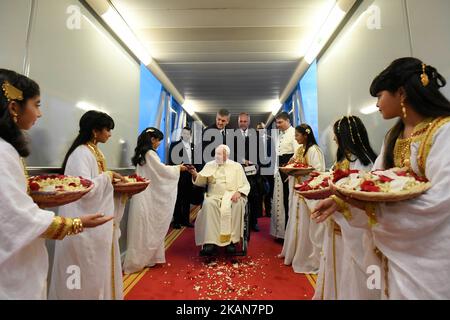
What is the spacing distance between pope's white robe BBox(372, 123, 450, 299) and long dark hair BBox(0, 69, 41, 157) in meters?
1.35

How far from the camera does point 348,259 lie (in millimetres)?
1363

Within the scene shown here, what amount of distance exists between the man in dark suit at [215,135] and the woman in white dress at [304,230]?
119 centimetres

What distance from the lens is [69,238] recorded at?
55.6 inches

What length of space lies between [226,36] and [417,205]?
285cm

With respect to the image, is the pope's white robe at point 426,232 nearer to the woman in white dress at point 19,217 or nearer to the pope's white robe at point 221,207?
the woman in white dress at point 19,217

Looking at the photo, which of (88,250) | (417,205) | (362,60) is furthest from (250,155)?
(417,205)

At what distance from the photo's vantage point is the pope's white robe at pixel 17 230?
791 mm

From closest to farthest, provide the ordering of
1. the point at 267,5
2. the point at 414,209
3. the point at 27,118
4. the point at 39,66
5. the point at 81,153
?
1. the point at 414,209
2. the point at 27,118
3. the point at 81,153
4. the point at 39,66
5. the point at 267,5

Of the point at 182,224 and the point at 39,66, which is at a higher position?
the point at 39,66

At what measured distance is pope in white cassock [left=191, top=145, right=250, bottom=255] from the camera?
2.75m

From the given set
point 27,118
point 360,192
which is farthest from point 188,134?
point 360,192

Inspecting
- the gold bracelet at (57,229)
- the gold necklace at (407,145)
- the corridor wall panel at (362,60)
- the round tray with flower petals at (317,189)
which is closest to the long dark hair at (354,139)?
the corridor wall panel at (362,60)

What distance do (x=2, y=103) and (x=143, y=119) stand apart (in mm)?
2951
